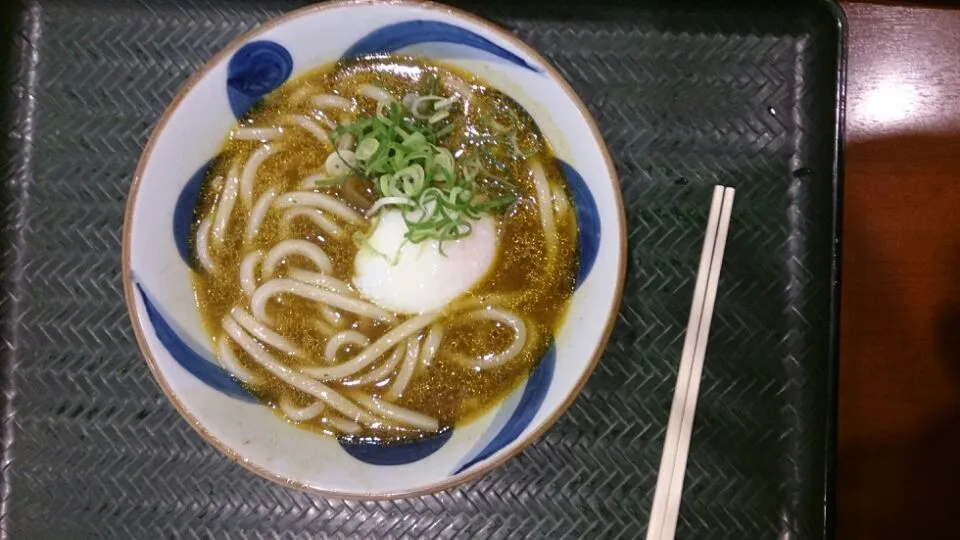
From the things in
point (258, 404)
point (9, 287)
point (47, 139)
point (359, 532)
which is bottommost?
point (359, 532)

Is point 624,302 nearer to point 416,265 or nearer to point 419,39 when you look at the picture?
point 416,265

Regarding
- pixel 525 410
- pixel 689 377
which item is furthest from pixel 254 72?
pixel 689 377

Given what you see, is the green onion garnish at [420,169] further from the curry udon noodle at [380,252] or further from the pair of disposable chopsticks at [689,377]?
the pair of disposable chopsticks at [689,377]

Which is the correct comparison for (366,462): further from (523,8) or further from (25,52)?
(25,52)

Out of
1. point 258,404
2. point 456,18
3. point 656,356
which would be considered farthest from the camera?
point 656,356

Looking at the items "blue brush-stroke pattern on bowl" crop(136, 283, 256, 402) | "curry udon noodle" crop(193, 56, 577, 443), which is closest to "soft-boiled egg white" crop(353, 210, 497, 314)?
"curry udon noodle" crop(193, 56, 577, 443)

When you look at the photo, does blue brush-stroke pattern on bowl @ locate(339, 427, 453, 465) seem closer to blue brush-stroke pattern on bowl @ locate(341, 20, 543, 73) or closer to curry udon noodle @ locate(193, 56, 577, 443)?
curry udon noodle @ locate(193, 56, 577, 443)

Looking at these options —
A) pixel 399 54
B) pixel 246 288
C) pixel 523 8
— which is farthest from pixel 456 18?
pixel 246 288

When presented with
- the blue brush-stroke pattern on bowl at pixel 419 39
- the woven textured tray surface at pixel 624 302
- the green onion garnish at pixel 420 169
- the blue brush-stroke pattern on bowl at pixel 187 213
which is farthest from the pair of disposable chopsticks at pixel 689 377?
the blue brush-stroke pattern on bowl at pixel 187 213
